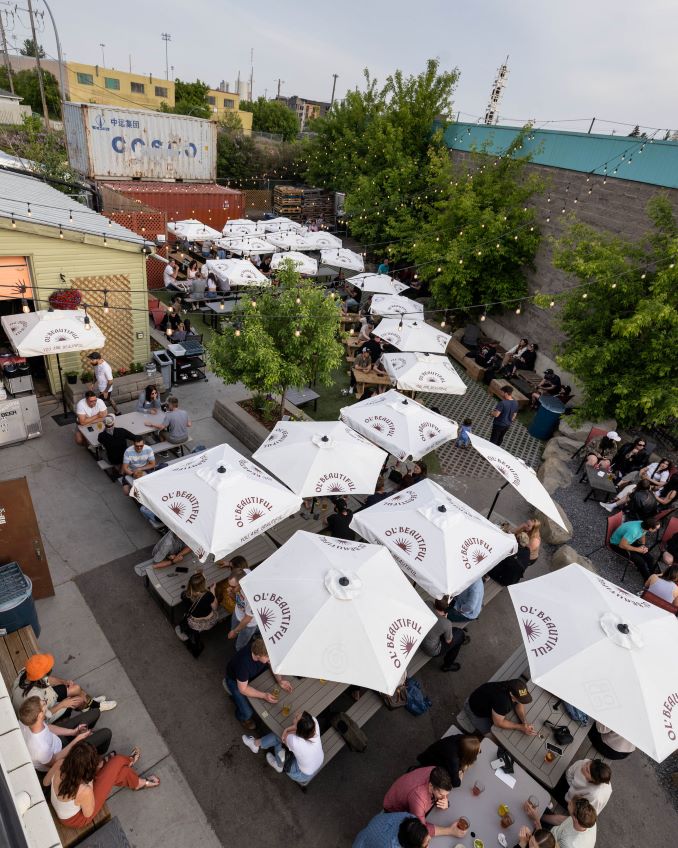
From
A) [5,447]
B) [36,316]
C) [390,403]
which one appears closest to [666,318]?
[390,403]

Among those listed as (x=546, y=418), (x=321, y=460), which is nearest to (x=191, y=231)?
(x=546, y=418)

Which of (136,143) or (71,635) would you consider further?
(136,143)

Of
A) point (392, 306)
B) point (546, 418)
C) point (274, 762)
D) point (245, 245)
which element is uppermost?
point (245, 245)

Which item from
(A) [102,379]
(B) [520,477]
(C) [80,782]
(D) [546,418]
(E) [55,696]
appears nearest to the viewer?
(C) [80,782]

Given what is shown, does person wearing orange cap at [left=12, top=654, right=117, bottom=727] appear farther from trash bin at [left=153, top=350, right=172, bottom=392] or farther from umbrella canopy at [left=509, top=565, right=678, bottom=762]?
trash bin at [left=153, top=350, right=172, bottom=392]

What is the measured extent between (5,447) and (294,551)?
743 centimetres

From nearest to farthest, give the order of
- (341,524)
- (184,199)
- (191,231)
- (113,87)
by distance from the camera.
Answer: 1. (341,524)
2. (191,231)
3. (184,199)
4. (113,87)

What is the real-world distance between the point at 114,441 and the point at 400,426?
530 centimetres

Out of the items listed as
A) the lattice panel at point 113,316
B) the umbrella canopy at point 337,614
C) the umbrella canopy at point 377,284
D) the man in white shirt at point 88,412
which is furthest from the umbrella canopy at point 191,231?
the umbrella canopy at point 337,614

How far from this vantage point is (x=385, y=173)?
22703 mm

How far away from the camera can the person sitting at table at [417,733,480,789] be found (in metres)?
4.73

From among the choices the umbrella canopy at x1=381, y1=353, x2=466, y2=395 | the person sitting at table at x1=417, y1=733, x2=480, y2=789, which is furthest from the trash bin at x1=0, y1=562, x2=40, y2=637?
the umbrella canopy at x1=381, y1=353, x2=466, y2=395

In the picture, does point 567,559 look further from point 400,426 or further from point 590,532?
point 400,426

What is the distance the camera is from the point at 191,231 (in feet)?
66.3
